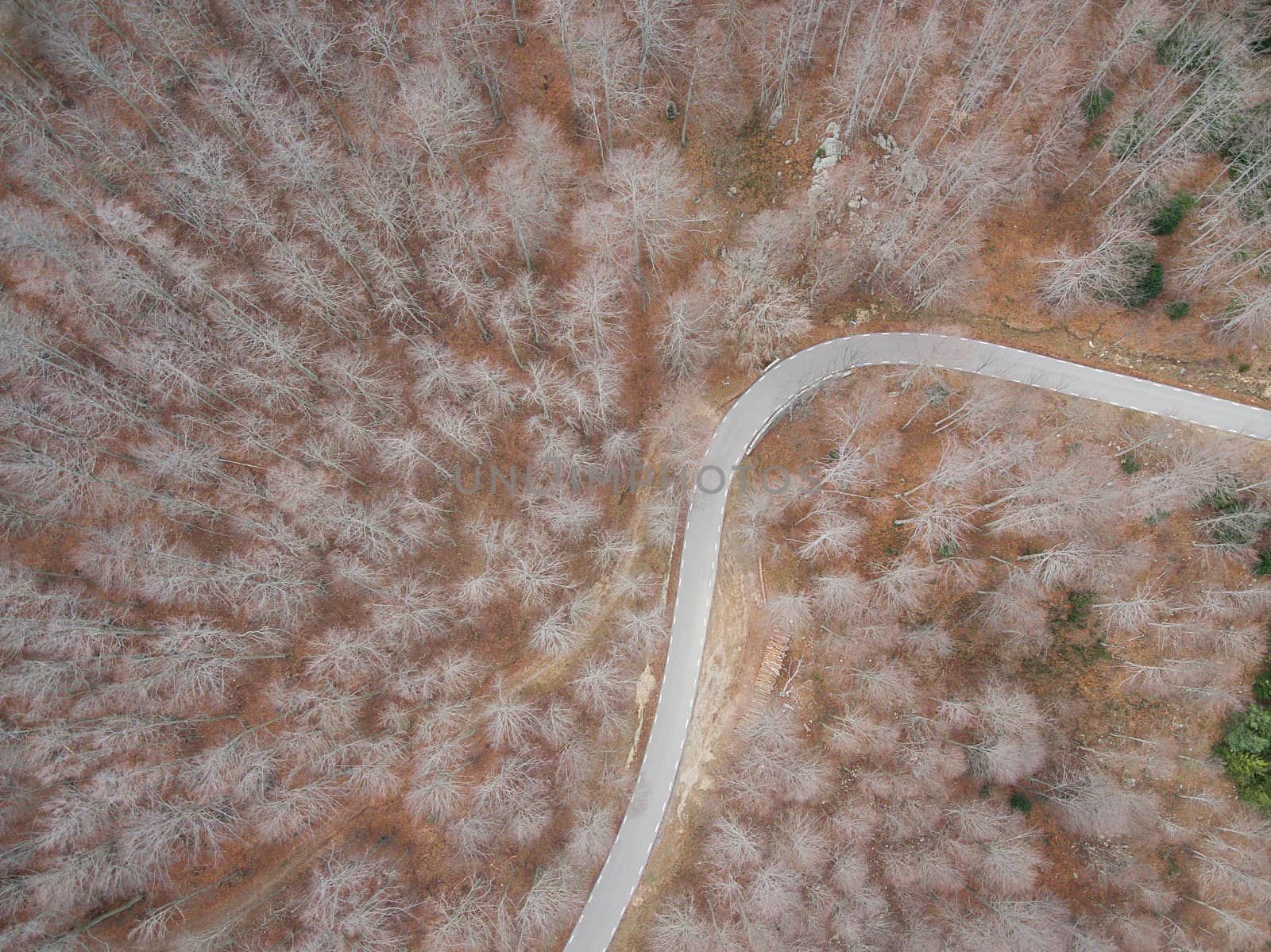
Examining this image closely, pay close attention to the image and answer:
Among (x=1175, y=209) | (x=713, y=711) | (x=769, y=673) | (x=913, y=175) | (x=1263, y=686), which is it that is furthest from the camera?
(x=913, y=175)

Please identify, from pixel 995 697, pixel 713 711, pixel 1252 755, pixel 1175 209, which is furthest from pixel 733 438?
pixel 1252 755

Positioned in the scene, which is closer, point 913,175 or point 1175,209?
point 1175,209

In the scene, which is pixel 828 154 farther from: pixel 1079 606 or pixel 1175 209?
pixel 1079 606

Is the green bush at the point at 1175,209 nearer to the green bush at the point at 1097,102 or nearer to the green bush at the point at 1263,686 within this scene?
the green bush at the point at 1097,102

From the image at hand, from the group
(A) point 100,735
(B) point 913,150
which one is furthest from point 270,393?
(B) point 913,150

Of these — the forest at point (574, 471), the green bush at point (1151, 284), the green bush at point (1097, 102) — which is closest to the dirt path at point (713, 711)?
the forest at point (574, 471)

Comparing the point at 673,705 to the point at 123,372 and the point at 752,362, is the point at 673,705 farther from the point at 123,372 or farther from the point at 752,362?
the point at 123,372

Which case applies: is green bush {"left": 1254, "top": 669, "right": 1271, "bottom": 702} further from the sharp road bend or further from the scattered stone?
the scattered stone
